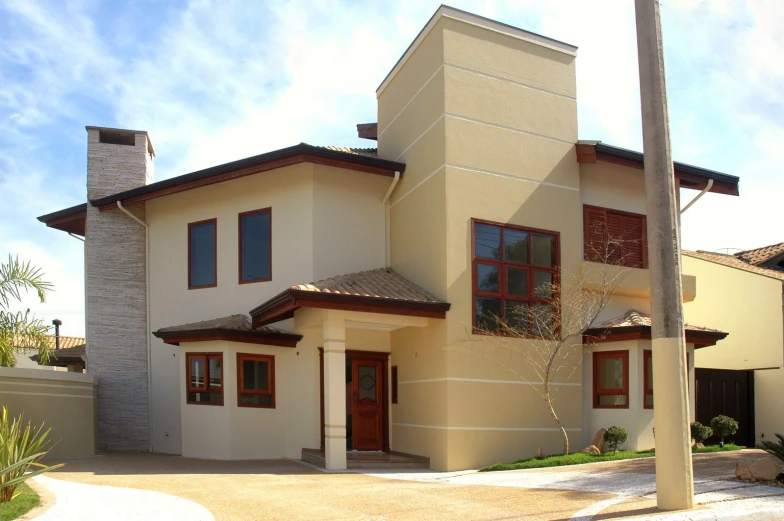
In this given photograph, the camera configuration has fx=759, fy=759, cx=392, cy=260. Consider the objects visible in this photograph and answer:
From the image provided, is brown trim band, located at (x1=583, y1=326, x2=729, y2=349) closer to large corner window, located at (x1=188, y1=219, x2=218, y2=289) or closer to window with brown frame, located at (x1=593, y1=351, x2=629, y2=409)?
window with brown frame, located at (x1=593, y1=351, x2=629, y2=409)

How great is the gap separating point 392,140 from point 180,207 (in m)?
5.69

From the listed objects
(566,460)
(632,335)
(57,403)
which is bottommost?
(566,460)

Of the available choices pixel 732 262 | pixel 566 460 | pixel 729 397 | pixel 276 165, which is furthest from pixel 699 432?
pixel 276 165

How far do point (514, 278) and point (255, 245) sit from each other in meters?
6.30

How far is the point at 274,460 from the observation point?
16188 millimetres

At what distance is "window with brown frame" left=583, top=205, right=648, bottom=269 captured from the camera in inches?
683

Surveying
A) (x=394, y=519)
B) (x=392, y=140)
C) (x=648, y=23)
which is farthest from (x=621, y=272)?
(x=394, y=519)

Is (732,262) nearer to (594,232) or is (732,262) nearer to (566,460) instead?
(594,232)

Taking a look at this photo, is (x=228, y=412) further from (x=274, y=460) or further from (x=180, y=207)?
(x=180, y=207)

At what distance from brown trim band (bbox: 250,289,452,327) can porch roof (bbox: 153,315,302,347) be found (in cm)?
120

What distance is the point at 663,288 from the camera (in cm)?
895

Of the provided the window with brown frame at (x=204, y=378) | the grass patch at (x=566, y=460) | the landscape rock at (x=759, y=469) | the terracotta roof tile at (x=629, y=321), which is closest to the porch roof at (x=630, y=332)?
the terracotta roof tile at (x=629, y=321)

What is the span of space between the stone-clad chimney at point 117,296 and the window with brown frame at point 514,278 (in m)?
9.16

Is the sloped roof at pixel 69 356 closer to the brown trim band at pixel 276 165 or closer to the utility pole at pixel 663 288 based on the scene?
the brown trim band at pixel 276 165
